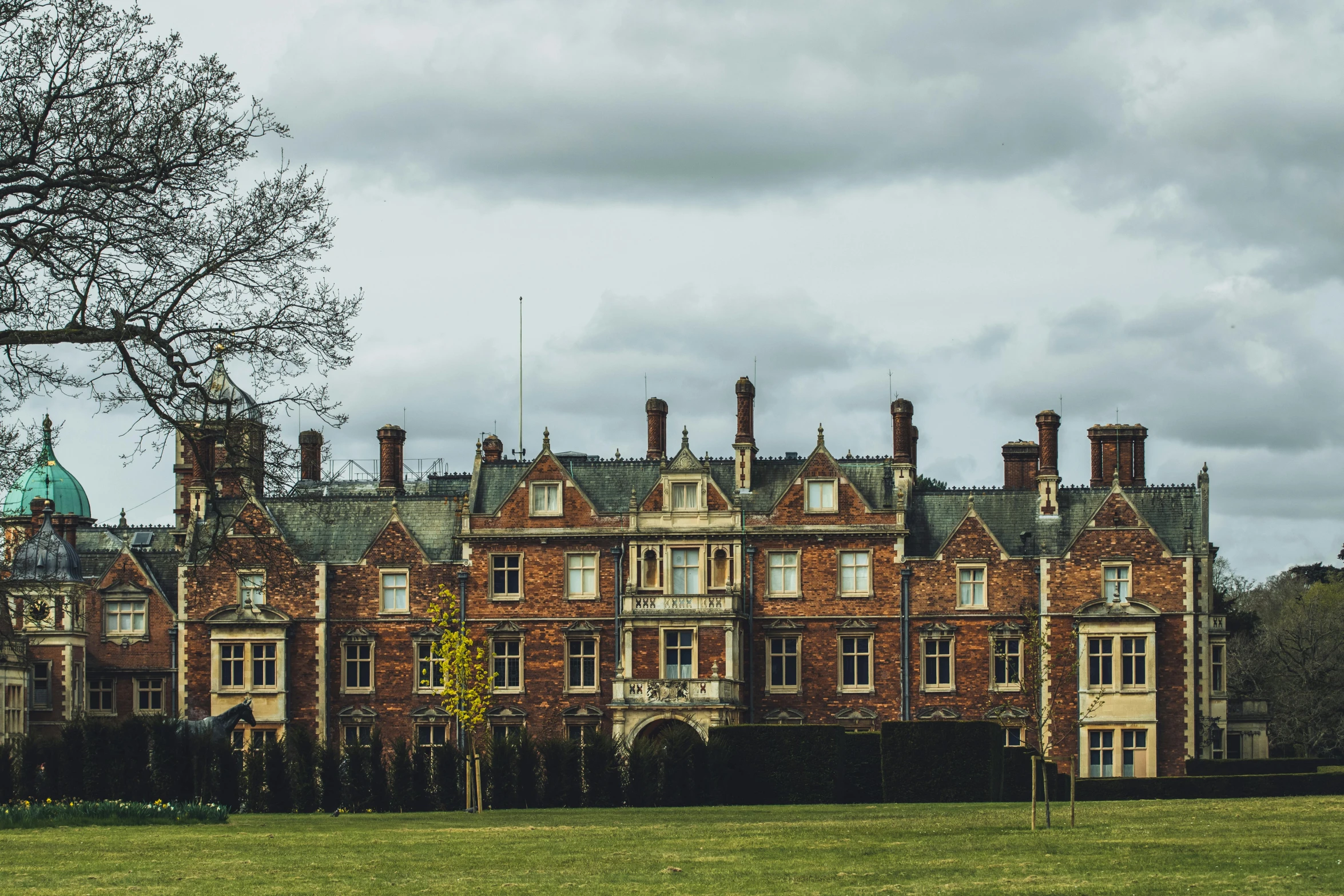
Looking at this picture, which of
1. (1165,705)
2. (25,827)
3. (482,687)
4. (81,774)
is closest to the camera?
(25,827)

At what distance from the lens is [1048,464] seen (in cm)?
5512

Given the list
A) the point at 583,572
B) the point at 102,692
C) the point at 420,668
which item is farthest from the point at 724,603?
the point at 102,692

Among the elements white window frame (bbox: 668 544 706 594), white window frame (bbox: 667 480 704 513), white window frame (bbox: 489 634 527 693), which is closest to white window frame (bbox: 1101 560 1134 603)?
white window frame (bbox: 668 544 706 594)

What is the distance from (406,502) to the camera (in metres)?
57.0

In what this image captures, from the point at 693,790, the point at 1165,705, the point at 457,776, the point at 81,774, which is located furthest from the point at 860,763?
the point at 81,774

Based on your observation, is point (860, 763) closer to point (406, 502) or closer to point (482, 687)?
point (482, 687)

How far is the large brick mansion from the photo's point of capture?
173 feet

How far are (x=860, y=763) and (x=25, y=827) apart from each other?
19.2 meters

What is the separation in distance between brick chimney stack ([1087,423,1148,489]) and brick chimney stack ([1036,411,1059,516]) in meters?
1.48

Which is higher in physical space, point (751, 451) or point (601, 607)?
point (751, 451)

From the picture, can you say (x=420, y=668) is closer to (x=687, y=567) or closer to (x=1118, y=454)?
(x=687, y=567)

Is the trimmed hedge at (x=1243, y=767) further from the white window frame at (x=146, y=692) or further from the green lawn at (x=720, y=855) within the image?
the white window frame at (x=146, y=692)

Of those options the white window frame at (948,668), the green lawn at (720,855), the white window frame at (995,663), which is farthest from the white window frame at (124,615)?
the white window frame at (995,663)

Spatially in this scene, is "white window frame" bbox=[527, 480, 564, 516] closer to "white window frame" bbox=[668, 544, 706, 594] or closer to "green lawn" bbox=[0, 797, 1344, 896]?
"white window frame" bbox=[668, 544, 706, 594]
